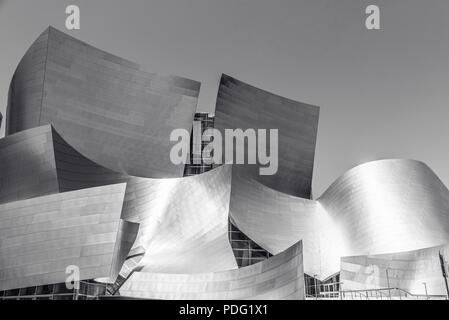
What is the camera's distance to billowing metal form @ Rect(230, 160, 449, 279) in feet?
47.8

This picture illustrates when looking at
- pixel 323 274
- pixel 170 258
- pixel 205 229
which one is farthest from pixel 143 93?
pixel 323 274

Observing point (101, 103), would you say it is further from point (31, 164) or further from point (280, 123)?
point (280, 123)

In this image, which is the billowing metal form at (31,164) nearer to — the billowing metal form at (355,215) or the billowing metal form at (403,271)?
the billowing metal form at (355,215)

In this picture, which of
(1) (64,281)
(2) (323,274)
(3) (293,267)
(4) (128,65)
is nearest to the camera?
(1) (64,281)

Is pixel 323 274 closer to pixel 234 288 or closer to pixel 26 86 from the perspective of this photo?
pixel 234 288

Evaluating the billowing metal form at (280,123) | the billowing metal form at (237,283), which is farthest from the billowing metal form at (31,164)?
the billowing metal form at (280,123)

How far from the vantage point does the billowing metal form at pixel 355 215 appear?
14555mm

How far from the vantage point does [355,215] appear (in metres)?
15.9

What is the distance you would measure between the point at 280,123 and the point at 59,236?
44.1 feet

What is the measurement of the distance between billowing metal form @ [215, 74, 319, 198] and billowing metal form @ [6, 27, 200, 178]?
1611 millimetres

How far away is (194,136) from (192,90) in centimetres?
389

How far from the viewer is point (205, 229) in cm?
1507

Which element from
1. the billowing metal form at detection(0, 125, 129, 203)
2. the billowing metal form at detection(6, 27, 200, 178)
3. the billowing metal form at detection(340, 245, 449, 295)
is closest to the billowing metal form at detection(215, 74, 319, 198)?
the billowing metal form at detection(6, 27, 200, 178)
